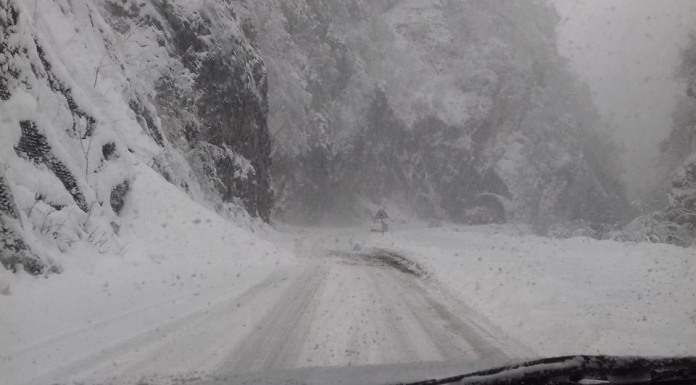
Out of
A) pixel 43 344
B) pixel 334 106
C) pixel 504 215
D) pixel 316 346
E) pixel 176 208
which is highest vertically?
pixel 334 106

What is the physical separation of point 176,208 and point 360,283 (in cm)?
509

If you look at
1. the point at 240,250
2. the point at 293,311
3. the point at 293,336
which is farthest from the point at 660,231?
the point at 293,336

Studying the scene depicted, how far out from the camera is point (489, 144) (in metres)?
51.4

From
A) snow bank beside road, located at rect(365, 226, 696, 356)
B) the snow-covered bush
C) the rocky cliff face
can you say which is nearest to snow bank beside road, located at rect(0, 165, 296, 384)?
the rocky cliff face

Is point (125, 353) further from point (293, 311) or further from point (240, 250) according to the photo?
point (240, 250)

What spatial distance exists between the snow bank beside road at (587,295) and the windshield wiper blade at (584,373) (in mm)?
2159

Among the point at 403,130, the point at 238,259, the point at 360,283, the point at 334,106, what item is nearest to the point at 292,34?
the point at 334,106

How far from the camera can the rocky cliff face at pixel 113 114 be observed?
25.2 ft

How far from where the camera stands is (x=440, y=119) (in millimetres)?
48938

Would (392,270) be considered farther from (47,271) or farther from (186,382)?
(186,382)

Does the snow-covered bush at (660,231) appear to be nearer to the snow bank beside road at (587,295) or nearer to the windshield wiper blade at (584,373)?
the snow bank beside road at (587,295)

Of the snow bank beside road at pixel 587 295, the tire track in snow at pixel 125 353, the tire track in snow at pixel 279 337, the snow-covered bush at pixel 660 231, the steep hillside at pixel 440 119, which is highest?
the steep hillside at pixel 440 119

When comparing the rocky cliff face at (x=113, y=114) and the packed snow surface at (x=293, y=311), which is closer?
the packed snow surface at (x=293, y=311)

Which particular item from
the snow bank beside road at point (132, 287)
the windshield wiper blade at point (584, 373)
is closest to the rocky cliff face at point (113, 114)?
the snow bank beside road at point (132, 287)
